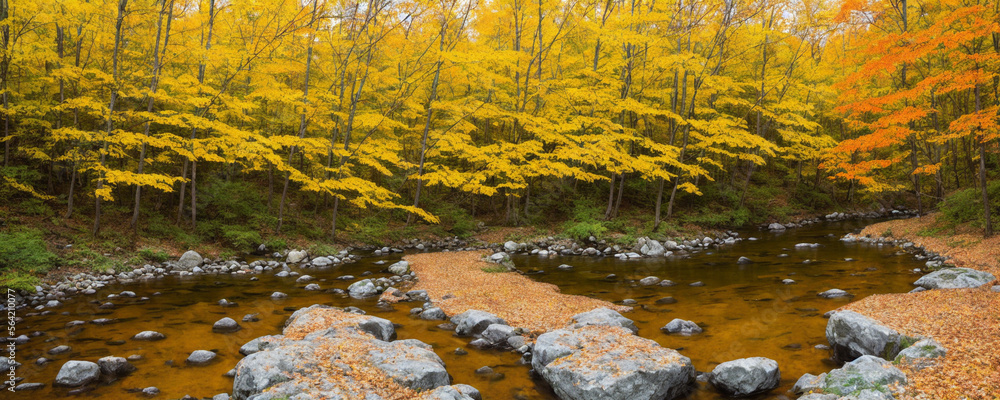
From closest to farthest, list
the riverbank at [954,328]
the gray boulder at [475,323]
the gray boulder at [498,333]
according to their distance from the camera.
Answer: the riverbank at [954,328] → the gray boulder at [498,333] → the gray boulder at [475,323]

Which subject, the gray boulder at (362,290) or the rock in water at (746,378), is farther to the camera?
the gray boulder at (362,290)

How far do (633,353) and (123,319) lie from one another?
794 cm

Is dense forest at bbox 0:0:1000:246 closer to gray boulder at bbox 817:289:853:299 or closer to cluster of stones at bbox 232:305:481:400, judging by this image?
gray boulder at bbox 817:289:853:299

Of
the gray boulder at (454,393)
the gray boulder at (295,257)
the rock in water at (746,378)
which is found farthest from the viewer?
the gray boulder at (295,257)

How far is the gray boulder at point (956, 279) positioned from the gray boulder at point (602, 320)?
591 centimetres

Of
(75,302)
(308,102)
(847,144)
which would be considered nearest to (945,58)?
(847,144)

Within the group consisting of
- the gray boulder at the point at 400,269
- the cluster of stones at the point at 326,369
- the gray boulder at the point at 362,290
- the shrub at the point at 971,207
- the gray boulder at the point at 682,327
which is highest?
the shrub at the point at 971,207

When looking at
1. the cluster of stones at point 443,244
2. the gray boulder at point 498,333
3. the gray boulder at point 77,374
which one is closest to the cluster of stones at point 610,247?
the cluster of stones at point 443,244

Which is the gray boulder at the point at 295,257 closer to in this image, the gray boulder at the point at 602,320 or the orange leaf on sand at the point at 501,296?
the orange leaf on sand at the point at 501,296

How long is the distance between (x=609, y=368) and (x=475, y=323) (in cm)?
270

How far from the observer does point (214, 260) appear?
13.2 m

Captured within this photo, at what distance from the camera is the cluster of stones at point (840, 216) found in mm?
22203

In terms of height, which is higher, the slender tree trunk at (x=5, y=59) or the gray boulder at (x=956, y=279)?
the slender tree trunk at (x=5, y=59)

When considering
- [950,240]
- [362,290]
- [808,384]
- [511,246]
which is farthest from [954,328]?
[511,246]
